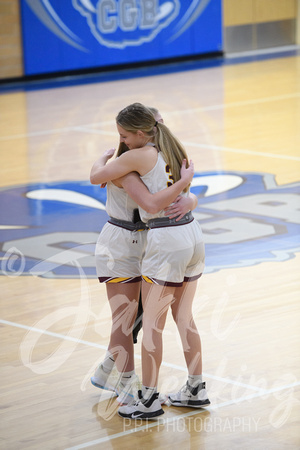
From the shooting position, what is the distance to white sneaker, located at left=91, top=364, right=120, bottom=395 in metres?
4.15

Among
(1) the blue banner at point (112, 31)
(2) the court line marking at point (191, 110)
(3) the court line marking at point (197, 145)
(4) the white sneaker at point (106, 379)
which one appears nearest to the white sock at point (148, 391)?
(4) the white sneaker at point (106, 379)

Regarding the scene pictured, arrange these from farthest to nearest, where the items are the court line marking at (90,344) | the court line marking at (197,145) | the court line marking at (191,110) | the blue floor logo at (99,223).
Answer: the court line marking at (191,110) < the court line marking at (197,145) < the blue floor logo at (99,223) < the court line marking at (90,344)

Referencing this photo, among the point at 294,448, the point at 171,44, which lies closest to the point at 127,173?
the point at 294,448

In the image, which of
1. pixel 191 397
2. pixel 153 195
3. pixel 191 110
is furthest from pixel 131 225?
pixel 191 110

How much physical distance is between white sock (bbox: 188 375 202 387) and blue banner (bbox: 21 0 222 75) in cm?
1365

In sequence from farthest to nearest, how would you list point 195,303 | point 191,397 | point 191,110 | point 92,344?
point 191,110
point 195,303
point 92,344
point 191,397

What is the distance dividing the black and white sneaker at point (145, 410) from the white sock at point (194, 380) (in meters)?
0.17

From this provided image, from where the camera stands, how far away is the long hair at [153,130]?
3.86 meters

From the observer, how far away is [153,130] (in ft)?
12.9

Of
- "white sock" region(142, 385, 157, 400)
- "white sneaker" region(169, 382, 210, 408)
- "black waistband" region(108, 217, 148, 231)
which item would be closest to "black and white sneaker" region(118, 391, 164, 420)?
"white sock" region(142, 385, 157, 400)

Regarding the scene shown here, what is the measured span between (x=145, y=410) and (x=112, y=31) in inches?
583

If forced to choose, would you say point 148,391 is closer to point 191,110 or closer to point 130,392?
point 130,392

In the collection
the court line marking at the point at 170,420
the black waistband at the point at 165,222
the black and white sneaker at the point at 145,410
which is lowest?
the court line marking at the point at 170,420

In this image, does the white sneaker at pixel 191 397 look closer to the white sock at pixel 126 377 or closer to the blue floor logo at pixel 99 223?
the white sock at pixel 126 377
